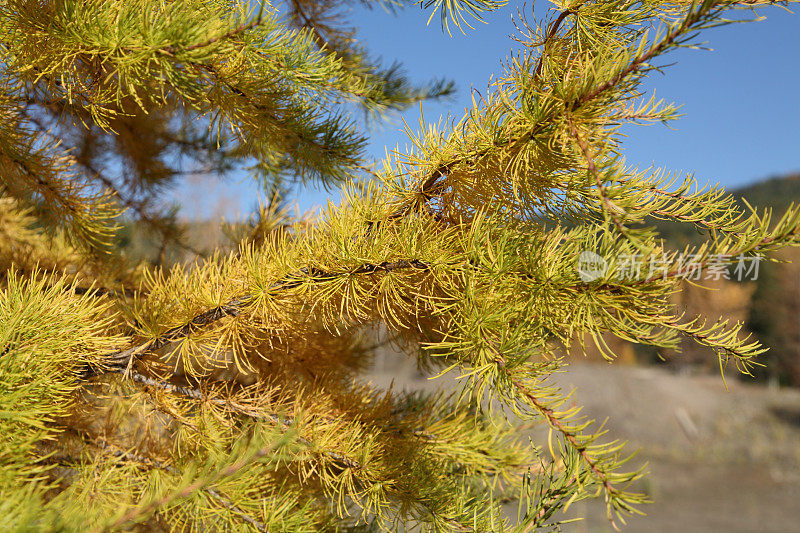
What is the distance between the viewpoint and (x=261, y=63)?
0.53 meters

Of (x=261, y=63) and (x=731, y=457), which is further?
(x=731, y=457)

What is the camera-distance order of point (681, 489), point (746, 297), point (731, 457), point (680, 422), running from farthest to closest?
point (746, 297)
point (680, 422)
point (731, 457)
point (681, 489)

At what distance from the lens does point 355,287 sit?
455 mm

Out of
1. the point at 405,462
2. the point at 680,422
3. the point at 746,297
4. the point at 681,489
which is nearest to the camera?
the point at 405,462

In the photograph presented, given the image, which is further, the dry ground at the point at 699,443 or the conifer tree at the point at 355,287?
the dry ground at the point at 699,443

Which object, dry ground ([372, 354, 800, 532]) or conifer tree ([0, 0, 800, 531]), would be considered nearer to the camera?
conifer tree ([0, 0, 800, 531])

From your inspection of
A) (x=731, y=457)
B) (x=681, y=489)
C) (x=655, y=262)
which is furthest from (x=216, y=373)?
(x=731, y=457)

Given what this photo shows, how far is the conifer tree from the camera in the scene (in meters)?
0.38

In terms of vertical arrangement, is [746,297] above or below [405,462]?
above

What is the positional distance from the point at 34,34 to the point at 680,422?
7795mm

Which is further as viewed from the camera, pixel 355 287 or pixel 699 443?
pixel 699 443

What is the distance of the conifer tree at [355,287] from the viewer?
0.38 m

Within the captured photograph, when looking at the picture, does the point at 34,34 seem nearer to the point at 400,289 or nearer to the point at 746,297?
the point at 400,289

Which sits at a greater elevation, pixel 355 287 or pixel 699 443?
pixel 355 287
